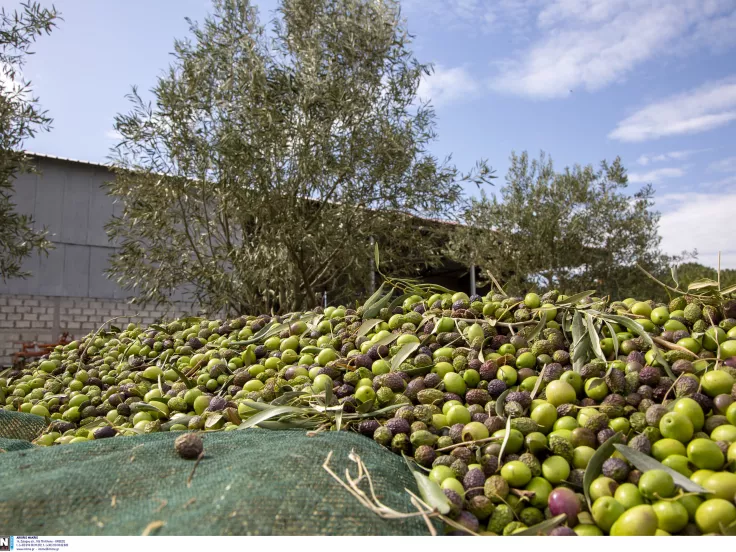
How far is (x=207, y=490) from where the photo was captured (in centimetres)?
132

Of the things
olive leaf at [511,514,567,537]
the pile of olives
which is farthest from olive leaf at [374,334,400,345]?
olive leaf at [511,514,567,537]

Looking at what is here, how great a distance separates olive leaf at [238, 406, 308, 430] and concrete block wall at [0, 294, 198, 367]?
1038cm

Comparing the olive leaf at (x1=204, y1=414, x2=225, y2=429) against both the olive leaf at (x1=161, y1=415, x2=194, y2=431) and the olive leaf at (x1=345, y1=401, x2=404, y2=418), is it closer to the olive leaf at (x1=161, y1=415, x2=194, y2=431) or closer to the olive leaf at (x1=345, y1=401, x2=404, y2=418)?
the olive leaf at (x1=161, y1=415, x2=194, y2=431)

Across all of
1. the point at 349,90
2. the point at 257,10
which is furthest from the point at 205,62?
the point at 349,90

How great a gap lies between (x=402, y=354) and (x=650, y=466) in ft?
3.30

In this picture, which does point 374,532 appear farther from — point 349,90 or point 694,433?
point 349,90

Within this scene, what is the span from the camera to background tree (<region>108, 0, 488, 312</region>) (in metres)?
7.38

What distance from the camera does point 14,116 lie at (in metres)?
8.59

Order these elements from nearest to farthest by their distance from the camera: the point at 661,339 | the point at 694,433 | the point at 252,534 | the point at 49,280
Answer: the point at 252,534, the point at 694,433, the point at 661,339, the point at 49,280

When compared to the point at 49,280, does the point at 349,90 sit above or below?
above

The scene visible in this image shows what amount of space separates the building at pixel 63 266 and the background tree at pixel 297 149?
4.67 meters

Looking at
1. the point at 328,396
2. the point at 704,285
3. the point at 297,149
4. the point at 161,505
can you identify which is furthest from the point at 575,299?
the point at 297,149

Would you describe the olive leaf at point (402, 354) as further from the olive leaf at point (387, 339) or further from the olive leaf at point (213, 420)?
the olive leaf at point (213, 420)

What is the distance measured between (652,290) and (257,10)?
446 inches
